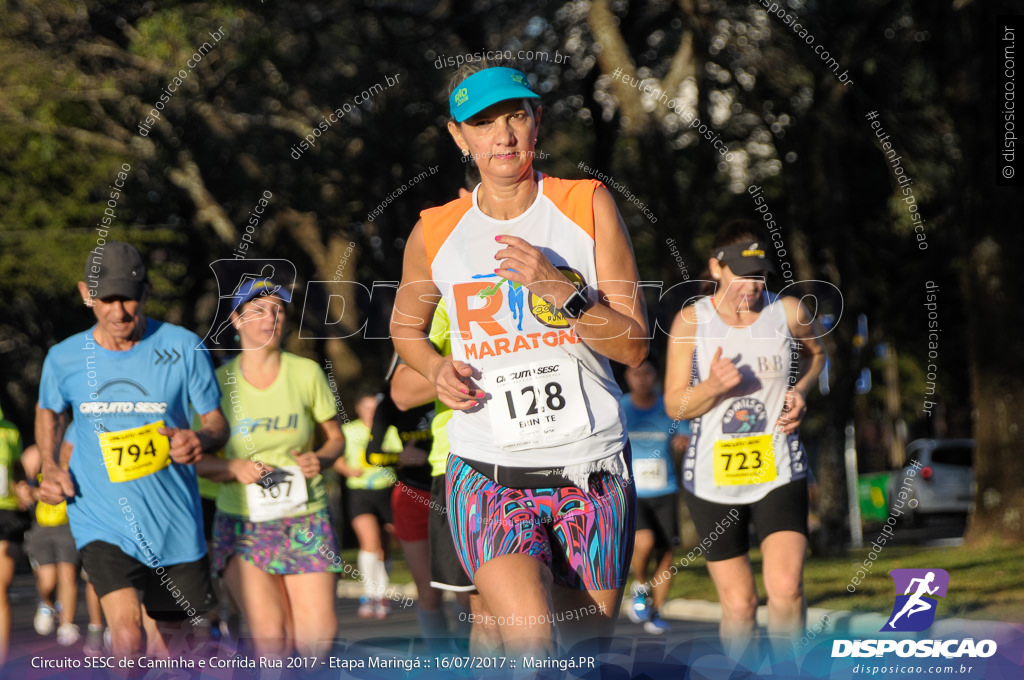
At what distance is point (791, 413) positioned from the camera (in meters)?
5.96

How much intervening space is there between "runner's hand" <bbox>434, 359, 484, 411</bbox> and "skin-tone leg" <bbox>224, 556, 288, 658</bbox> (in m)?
2.45

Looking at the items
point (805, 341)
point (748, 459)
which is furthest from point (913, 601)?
point (805, 341)

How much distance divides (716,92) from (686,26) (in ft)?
11.3

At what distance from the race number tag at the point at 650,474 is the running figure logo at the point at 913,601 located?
3148 mm

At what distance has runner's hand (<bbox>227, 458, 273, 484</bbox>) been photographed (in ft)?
19.7

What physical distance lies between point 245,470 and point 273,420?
0.32 m

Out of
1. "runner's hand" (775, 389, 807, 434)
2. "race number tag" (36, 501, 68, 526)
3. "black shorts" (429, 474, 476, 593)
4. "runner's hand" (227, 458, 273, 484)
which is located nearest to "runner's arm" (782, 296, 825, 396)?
"runner's hand" (775, 389, 807, 434)

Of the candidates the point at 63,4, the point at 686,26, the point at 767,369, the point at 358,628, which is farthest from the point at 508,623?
the point at 63,4

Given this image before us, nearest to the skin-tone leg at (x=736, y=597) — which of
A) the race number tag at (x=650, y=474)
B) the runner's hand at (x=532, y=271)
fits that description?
the runner's hand at (x=532, y=271)

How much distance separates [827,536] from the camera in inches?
581

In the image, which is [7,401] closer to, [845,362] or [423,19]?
[423,19]

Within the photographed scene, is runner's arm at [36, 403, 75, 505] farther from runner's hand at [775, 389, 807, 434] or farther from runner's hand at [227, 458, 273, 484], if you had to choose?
runner's hand at [775, 389, 807, 434]

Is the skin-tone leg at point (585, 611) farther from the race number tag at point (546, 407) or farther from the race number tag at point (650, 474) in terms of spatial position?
the race number tag at point (650, 474)

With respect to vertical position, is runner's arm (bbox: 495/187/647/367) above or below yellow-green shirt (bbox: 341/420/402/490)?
above
